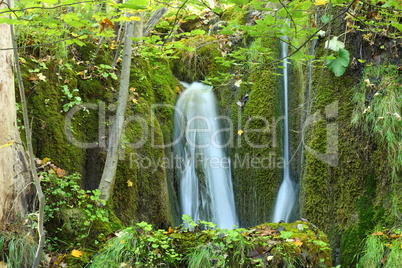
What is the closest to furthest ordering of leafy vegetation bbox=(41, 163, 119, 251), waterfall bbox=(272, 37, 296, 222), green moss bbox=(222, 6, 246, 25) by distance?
1. leafy vegetation bbox=(41, 163, 119, 251)
2. waterfall bbox=(272, 37, 296, 222)
3. green moss bbox=(222, 6, 246, 25)

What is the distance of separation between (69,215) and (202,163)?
268 centimetres

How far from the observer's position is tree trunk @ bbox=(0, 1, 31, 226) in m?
3.60

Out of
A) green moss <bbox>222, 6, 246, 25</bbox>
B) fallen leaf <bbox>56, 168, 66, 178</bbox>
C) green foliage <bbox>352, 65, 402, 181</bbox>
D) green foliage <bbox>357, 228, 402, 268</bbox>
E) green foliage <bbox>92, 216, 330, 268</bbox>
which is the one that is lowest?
green foliage <bbox>357, 228, 402, 268</bbox>

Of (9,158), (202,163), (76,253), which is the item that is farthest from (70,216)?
(202,163)

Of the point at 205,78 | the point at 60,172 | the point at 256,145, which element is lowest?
the point at 256,145

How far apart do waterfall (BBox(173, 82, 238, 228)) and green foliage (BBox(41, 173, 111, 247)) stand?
1979 millimetres

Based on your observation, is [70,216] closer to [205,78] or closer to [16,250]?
[16,250]

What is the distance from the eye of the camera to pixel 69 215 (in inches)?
162

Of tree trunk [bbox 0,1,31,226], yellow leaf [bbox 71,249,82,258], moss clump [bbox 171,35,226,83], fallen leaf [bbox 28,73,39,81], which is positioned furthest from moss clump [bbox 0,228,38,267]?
moss clump [bbox 171,35,226,83]

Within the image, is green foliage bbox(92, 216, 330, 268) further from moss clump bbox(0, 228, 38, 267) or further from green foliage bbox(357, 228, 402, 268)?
green foliage bbox(357, 228, 402, 268)

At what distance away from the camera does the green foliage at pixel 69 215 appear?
13.1 ft

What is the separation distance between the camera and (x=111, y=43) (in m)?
6.54

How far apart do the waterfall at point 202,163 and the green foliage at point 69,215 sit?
198 cm

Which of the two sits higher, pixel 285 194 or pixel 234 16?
pixel 234 16
